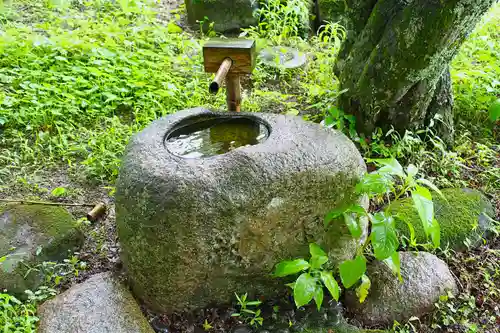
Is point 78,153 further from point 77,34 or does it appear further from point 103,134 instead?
point 77,34

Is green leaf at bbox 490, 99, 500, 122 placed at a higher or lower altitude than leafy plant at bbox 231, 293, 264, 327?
higher

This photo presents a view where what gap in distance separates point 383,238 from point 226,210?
0.97 meters

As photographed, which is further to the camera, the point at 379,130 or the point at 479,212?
the point at 379,130

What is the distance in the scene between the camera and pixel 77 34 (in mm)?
5926

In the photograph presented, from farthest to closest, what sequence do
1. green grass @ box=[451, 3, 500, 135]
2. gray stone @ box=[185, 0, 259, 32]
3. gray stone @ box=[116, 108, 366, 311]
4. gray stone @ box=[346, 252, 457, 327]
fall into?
gray stone @ box=[185, 0, 259, 32] < green grass @ box=[451, 3, 500, 135] < gray stone @ box=[346, 252, 457, 327] < gray stone @ box=[116, 108, 366, 311]

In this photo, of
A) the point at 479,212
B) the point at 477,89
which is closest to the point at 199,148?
the point at 479,212

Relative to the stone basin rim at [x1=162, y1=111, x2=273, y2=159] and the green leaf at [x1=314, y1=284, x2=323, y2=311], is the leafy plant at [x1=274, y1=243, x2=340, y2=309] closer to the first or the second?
the green leaf at [x1=314, y1=284, x2=323, y2=311]

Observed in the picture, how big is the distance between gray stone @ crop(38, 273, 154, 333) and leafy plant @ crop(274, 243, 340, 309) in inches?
36.9

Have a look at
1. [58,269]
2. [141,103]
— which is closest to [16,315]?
[58,269]

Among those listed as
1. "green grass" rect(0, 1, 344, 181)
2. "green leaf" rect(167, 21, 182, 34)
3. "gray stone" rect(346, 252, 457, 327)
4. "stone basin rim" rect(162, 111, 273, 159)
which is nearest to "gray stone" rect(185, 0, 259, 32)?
"green leaf" rect(167, 21, 182, 34)

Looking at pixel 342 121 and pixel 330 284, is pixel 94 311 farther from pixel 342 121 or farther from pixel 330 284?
pixel 342 121

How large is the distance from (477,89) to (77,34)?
5.04m

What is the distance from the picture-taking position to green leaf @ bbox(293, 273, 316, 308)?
2.64 meters

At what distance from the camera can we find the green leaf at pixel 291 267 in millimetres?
2725
